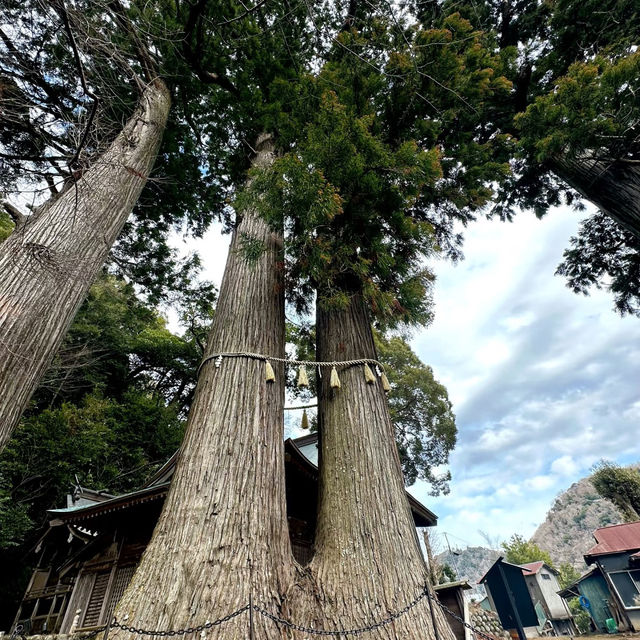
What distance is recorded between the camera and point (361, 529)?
2.42 metres

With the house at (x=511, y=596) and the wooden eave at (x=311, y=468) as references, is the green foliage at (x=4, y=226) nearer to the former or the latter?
the wooden eave at (x=311, y=468)

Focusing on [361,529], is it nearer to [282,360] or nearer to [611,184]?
[282,360]

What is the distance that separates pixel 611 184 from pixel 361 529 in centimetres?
555

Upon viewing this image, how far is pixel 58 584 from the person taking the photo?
28.0 ft

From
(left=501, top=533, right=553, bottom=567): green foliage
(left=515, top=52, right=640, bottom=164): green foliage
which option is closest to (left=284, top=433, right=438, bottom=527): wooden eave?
(left=515, top=52, right=640, bottom=164): green foliage

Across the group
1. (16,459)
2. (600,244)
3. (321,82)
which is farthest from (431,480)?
(321,82)

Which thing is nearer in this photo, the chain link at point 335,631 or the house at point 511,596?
the chain link at point 335,631

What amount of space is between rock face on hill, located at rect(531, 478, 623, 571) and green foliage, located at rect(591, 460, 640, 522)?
4073 cm

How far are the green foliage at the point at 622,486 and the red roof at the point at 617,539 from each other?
9.78 ft

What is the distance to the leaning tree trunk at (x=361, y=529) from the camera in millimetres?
2051

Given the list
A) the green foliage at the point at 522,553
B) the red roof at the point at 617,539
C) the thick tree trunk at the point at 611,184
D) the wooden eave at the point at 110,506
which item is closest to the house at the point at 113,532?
the wooden eave at the point at 110,506

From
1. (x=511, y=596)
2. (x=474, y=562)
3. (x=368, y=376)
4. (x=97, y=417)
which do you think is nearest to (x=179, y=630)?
(x=368, y=376)

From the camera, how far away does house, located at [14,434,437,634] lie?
5301 millimetres

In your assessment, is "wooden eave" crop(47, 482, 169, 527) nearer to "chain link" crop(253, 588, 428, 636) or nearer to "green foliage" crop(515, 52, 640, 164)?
"chain link" crop(253, 588, 428, 636)
